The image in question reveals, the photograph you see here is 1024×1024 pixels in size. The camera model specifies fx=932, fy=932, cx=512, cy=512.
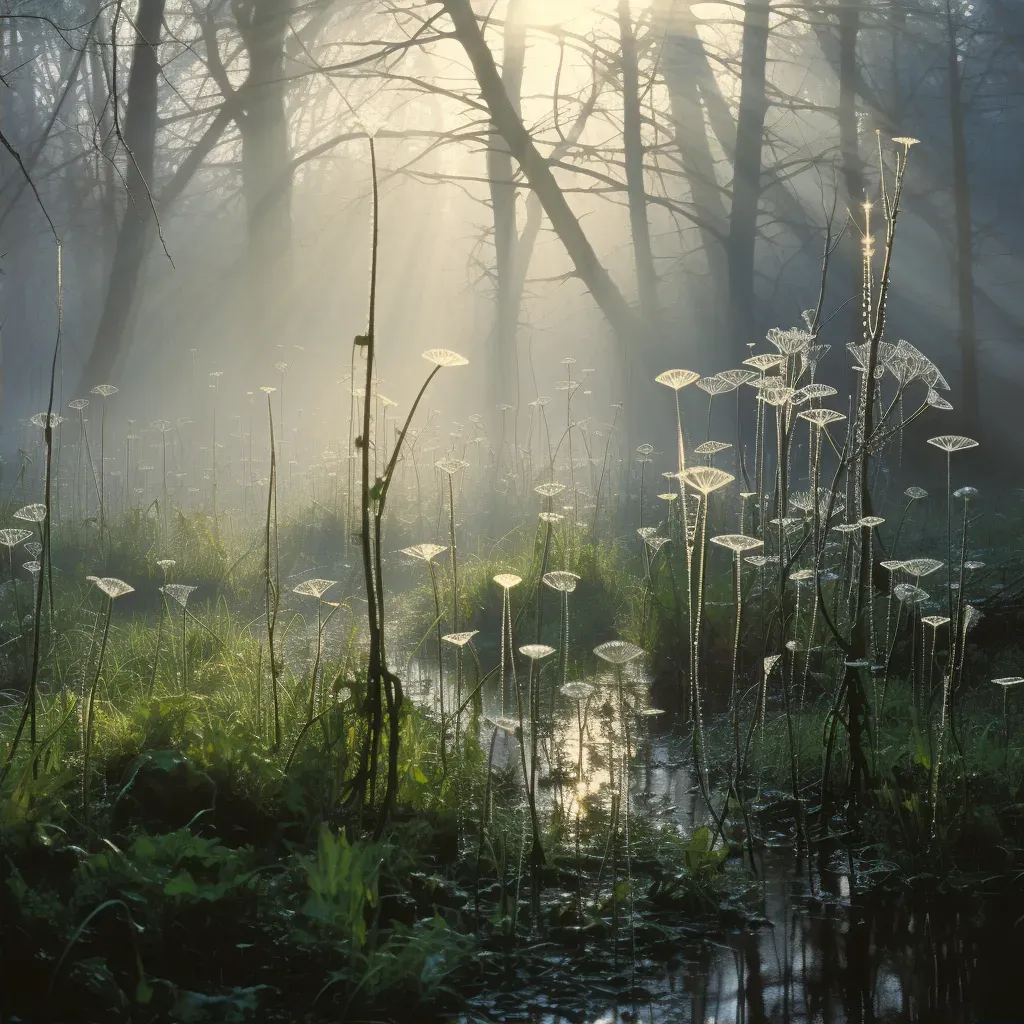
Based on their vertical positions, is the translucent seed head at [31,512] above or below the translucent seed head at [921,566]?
above

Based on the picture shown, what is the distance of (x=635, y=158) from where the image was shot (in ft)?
36.4

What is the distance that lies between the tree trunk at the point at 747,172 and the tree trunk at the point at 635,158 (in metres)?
1.01

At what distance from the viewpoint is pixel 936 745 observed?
9.52 ft

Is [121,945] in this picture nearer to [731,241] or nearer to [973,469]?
[731,241]

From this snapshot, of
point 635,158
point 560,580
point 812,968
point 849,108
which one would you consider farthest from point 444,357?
point 849,108

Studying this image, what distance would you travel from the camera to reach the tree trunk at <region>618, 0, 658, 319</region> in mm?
10211

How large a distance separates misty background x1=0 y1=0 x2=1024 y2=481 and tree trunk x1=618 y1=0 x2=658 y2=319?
5 centimetres

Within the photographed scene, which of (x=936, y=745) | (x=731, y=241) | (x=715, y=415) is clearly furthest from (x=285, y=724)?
(x=715, y=415)

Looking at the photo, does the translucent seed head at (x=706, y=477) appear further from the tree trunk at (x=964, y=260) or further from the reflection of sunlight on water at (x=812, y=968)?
the tree trunk at (x=964, y=260)

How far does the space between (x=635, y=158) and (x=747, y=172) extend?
54.1 inches

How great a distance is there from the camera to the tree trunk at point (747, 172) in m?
10.4

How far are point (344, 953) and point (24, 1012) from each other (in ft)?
1.91

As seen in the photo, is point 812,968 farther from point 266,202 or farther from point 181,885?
point 266,202

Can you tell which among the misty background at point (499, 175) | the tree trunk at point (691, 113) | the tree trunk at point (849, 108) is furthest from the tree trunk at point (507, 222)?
the tree trunk at point (849, 108)
